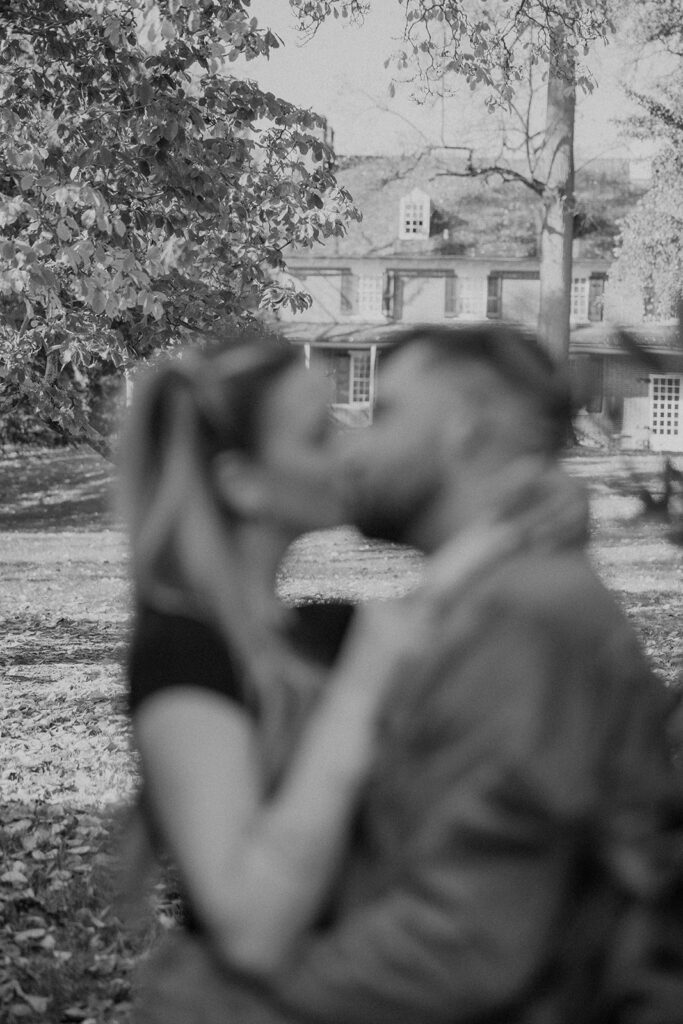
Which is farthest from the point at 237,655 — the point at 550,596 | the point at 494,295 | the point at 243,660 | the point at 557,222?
the point at 494,295

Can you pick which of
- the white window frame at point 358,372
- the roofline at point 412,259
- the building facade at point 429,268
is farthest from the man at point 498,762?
the white window frame at point 358,372

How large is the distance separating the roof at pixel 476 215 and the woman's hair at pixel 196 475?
47493mm

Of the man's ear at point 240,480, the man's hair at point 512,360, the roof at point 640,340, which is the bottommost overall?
the man's ear at point 240,480

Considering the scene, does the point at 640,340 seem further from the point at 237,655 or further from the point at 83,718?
the point at 83,718

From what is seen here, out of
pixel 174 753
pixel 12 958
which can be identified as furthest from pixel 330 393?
pixel 12 958

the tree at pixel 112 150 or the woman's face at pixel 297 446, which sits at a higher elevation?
the tree at pixel 112 150

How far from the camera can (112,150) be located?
961 centimetres

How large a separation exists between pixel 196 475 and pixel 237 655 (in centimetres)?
28

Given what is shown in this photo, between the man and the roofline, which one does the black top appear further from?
the roofline

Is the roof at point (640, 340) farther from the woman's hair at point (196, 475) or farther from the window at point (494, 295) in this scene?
the window at point (494, 295)

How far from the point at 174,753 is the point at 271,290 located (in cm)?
1362

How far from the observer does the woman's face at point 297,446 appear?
1.97 m

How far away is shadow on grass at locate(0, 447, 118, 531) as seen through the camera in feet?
87.1

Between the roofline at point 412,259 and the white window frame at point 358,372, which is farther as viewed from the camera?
the white window frame at point 358,372
